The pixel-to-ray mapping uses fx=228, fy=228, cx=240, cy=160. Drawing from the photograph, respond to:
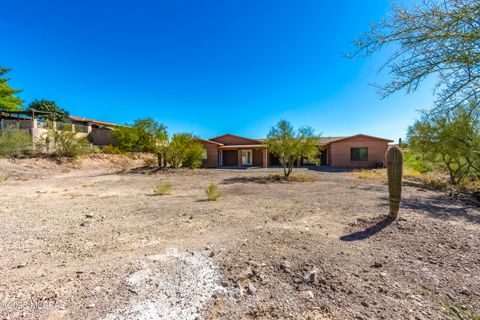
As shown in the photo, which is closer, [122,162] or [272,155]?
[122,162]

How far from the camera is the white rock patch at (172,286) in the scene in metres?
2.24

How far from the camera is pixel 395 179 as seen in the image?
17.9 ft

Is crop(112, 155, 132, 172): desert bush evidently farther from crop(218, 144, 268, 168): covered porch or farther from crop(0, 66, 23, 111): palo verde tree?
crop(0, 66, 23, 111): palo verde tree

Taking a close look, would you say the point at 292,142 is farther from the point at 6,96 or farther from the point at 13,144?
the point at 6,96

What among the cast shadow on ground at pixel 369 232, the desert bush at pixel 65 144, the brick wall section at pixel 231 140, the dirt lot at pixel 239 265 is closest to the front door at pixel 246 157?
the brick wall section at pixel 231 140

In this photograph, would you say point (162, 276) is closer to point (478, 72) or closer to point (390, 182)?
point (478, 72)

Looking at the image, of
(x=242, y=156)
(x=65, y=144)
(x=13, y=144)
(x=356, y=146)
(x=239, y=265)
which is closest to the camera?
(x=239, y=265)

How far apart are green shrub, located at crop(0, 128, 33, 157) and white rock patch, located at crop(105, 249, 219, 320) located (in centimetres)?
2397

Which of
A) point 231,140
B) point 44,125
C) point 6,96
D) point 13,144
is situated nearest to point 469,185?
point 231,140

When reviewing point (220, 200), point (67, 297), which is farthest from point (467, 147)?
point (67, 297)

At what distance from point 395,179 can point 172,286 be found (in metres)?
5.38

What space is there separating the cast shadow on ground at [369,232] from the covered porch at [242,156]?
72.5ft

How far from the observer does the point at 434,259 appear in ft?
11.2

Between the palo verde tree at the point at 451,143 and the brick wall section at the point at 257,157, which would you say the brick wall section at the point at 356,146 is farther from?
the palo verde tree at the point at 451,143
